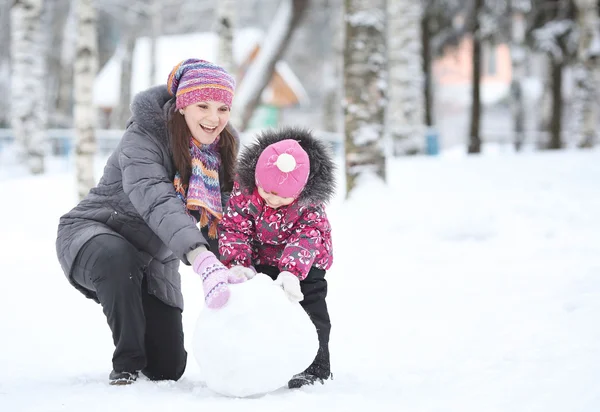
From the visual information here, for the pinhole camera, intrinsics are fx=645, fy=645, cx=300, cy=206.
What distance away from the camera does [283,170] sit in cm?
259

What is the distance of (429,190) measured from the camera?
25.1 feet

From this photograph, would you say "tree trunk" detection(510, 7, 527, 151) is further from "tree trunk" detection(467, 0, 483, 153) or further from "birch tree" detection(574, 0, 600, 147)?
"birch tree" detection(574, 0, 600, 147)

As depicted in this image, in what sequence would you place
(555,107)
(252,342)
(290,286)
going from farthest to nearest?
1. (555,107)
2. (290,286)
3. (252,342)

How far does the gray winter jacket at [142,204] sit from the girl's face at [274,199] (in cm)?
33

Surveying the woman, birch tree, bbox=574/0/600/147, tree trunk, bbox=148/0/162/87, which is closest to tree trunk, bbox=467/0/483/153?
birch tree, bbox=574/0/600/147

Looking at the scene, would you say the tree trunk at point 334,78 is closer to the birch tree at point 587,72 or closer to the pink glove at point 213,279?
the birch tree at point 587,72

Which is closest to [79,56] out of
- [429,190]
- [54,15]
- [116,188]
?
[429,190]

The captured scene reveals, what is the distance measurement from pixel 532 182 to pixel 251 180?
254 inches

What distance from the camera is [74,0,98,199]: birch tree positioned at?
25.2ft

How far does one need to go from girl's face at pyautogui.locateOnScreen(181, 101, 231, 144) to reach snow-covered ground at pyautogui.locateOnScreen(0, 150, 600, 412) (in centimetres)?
109

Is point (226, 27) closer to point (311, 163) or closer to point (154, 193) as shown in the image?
point (311, 163)

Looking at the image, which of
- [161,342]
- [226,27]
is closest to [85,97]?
[226,27]

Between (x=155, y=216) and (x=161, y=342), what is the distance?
777 millimetres

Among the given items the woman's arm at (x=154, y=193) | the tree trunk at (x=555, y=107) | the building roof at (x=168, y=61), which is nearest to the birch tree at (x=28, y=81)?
the woman's arm at (x=154, y=193)
